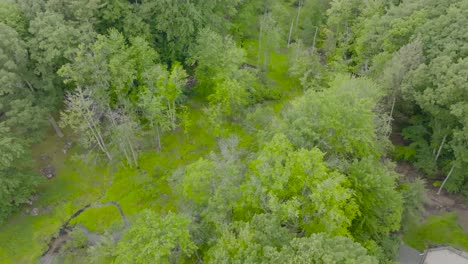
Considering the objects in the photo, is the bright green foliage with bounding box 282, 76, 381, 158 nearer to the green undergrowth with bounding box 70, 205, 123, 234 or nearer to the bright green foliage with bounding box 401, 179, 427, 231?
the bright green foliage with bounding box 401, 179, 427, 231

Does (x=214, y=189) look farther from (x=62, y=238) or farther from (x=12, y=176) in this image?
(x=12, y=176)

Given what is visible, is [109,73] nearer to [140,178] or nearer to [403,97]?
[140,178]

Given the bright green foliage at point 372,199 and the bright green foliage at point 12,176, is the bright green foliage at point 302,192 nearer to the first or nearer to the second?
the bright green foliage at point 372,199

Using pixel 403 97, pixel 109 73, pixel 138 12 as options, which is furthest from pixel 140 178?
pixel 403 97

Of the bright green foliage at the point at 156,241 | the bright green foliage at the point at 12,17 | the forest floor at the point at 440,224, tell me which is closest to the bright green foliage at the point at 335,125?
the forest floor at the point at 440,224

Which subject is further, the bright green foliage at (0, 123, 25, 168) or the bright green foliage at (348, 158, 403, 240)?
the bright green foliage at (0, 123, 25, 168)

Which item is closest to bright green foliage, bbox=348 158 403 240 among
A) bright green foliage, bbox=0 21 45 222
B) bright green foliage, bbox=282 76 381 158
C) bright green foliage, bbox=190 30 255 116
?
bright green foliage, bbox=282 76 381 158
